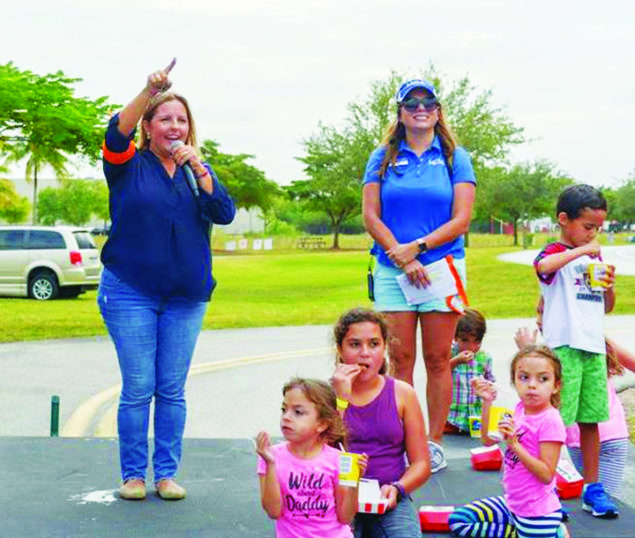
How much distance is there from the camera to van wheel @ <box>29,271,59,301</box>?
23.2 meters

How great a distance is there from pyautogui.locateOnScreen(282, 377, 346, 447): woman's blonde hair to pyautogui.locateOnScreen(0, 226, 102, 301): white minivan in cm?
1989

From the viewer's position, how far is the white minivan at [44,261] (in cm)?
2303

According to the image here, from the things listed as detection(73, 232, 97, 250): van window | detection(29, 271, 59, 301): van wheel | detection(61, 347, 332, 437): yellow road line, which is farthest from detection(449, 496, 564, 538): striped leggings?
detection(29, 271, 59, 301): van wheel

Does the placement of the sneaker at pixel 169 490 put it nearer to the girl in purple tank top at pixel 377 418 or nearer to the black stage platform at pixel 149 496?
the black stage platform at pixel 149 496

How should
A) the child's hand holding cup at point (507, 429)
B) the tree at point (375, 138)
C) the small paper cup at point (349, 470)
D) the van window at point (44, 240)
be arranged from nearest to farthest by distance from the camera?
the small paper cup at point (349, 470) → the child's hand holding cup at point (507, 429) → the van window at point (44, 240) → the tree at point (375, 138)

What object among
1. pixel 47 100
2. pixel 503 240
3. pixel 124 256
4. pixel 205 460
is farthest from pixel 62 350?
pixel 503 240

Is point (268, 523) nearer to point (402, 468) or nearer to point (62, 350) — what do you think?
point (402, 468)

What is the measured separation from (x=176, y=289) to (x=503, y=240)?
256ft

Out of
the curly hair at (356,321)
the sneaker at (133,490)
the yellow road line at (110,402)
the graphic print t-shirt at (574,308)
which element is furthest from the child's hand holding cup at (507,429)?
the yellow road line at (110,402)

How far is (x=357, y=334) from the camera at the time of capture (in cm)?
409

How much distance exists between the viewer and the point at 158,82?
4.42 m

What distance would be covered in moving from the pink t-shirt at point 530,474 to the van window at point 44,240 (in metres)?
19.8

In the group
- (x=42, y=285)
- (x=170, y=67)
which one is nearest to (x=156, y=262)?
(x=170, y=67)

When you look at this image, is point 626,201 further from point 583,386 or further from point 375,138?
point 583,386
